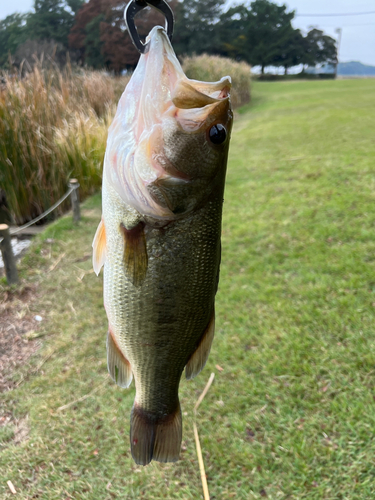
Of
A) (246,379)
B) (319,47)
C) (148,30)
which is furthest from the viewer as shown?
(319,47)

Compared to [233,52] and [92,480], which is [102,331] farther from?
[233,52]

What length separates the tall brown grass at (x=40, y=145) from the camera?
4.69 meters

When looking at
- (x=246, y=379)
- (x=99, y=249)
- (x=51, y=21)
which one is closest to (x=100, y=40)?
(x=51, y=21)

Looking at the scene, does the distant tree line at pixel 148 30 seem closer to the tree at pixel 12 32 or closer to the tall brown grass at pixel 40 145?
the tree at pixel 12 32

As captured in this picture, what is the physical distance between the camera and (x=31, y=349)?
2982 mm

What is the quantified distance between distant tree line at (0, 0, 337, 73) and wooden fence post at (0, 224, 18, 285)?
227 cm

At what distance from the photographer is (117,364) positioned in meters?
1.23

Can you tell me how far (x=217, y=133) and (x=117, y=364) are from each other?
81 centimetres

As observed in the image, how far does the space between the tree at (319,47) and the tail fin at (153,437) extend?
2124 inches

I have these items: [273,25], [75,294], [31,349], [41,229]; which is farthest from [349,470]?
[273,25]

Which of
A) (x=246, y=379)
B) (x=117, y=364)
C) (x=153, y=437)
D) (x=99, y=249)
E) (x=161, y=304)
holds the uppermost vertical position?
(x=99, y=249)

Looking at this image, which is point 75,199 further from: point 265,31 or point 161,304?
point 265,31

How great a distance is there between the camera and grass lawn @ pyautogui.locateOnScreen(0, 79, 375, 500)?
6.72 ft

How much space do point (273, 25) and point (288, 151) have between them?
47668 mm
